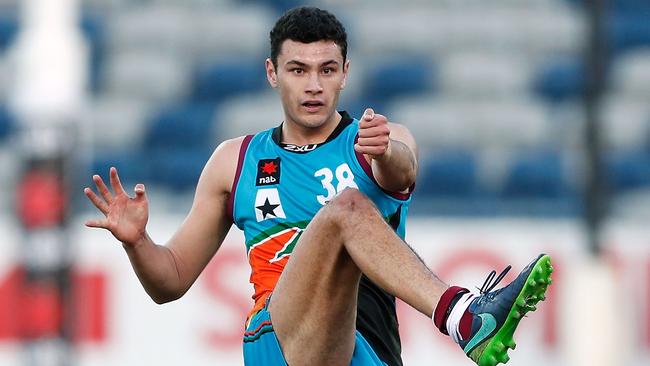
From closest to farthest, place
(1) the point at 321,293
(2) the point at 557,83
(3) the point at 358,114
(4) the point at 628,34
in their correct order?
(1) the point at 321,293 < (3) the point at 358,114 < (2) the point at 557,83 < (4) the point at 628,34

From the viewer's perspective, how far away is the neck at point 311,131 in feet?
17.7

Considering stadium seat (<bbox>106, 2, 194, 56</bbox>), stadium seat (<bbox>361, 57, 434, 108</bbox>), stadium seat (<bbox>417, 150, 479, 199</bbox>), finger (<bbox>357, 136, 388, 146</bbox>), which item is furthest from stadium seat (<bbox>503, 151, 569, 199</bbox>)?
finger (<bbox>357, 136, 388, 146</bbox>)

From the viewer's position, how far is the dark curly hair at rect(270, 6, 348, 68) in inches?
208

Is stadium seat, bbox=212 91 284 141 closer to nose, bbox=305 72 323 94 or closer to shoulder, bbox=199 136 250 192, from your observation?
shoulder, bbox=199 136 250 192

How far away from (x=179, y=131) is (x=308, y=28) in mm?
7545

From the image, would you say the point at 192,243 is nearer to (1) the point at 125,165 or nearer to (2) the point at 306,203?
(2) the point at 306,203

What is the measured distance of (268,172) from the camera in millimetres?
5449

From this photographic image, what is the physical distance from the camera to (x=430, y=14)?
14383 millimetres

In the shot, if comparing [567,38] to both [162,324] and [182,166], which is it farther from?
[162,324]

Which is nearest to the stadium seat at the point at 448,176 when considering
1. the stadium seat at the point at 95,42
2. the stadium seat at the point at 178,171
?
the stadium seat at the point at 178,171

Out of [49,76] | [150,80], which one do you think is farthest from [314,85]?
[150,80]

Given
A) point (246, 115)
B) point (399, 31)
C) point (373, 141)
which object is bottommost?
point (373, 141)

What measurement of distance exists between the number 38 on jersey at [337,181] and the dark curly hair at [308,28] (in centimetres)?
41

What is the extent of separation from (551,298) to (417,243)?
967mm
